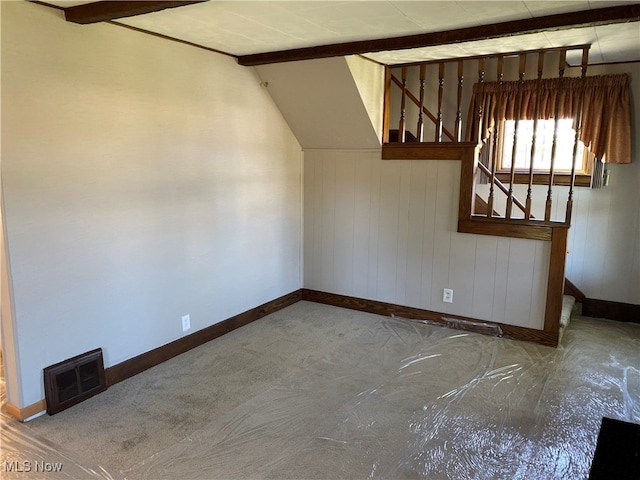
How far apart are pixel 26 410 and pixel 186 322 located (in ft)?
3.73

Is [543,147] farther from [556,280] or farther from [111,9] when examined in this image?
[111,9]

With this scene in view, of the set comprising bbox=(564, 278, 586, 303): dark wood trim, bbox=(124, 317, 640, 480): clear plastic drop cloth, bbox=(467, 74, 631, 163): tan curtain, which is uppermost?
bbox=(467, 74, 631, 163): tan curtain

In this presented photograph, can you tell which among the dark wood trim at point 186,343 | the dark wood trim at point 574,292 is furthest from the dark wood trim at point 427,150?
the dark wood trim at point 574,292

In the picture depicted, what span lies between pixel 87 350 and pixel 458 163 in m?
2.96

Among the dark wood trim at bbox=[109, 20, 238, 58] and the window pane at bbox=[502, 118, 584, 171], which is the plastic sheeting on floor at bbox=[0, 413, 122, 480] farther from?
the window pane at bbox=[502, 118, 584, 171]

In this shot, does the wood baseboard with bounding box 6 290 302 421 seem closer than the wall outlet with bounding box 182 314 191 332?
Yes

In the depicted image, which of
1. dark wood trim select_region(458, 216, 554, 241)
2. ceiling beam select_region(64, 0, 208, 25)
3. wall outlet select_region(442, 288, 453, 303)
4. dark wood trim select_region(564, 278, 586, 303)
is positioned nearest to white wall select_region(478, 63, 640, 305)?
dark wood trim select_region(564, 278, 586, 303)

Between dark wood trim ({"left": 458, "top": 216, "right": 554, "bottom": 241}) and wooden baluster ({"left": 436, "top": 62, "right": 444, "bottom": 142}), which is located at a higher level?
wooden baluster ({"left": 436, "top": 62, "right": 444, "bottom": 142})

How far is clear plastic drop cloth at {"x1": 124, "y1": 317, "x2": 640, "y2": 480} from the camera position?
87.0 inches

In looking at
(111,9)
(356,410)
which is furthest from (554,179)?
(111,9)

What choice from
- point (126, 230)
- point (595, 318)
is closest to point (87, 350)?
point (126, 230)

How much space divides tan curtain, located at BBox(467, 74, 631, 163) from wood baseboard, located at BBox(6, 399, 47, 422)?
378 cm

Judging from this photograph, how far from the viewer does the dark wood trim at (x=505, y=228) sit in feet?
11.7

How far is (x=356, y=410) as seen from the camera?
269 centimetres
